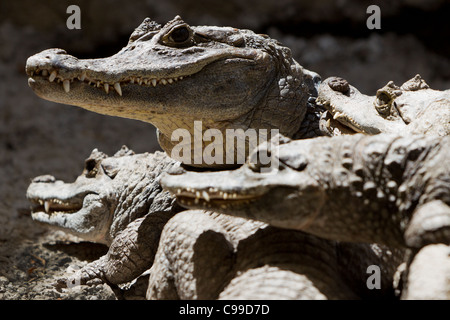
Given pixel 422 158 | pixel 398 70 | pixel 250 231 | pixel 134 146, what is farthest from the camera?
pixel 398 70

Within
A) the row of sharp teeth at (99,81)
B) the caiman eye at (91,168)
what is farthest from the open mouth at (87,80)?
the caiman eye at (91,168)

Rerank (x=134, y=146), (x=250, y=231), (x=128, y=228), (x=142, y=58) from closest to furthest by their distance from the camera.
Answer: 1. (x=250, y=231)
2. (x=142, y=58)
3. (x=128, y=228)
4. (x=134, y=146)

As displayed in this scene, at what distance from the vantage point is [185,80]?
115 inches

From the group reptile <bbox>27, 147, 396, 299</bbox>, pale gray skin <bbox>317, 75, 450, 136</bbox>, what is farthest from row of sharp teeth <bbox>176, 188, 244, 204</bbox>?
pale gray skin <bbox>317, 75, 450, 136</bbox>

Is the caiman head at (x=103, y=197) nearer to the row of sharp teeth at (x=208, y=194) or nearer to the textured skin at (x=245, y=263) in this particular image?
the textured skin at (x=245, y=263)

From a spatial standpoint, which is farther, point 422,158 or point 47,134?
point 47,134

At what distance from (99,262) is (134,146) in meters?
2.93

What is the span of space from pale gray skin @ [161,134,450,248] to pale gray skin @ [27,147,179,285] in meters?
1.32

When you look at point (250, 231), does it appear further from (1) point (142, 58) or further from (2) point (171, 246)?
(1) point (142, 58)

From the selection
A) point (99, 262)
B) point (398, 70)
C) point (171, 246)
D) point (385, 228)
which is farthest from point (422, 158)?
point (398, 70)

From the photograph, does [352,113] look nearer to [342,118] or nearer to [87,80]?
[342,118]

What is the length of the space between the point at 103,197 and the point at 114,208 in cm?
11

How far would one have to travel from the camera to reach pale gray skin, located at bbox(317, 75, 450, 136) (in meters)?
3.05

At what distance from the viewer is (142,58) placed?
114 inches
